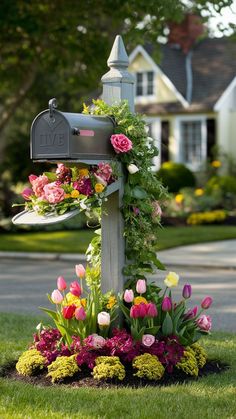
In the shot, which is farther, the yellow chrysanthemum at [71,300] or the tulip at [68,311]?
the yellow chrysanthemum at [71,300]

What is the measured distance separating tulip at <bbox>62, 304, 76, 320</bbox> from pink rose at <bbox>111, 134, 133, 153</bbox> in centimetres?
122

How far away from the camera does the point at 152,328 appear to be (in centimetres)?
607

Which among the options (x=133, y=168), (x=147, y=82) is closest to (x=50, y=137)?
(x=133, y=168)

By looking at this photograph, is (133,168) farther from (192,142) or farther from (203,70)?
(203,70)

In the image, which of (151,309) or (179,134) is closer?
(151,309)

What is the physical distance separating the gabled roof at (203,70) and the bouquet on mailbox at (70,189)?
23.9 meters

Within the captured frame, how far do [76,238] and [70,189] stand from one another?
13.4 metres

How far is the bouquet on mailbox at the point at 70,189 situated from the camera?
5934mm

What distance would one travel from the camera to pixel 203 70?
32.0 meters

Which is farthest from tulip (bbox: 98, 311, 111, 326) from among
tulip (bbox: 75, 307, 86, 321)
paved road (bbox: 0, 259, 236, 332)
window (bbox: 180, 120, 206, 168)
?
window (bbox: 180, 120, 206, 168)

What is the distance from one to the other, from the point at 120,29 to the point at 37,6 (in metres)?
2.31

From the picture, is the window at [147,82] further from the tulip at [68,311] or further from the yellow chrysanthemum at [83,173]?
the tulip at [68,311]

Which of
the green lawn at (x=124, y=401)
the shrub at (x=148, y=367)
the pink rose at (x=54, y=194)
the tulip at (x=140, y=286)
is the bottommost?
the green lawn at (x=124, y=401)

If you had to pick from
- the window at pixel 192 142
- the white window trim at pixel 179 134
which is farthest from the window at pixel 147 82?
the window at pixel 192 142
